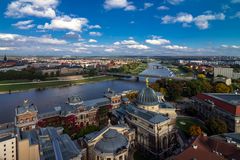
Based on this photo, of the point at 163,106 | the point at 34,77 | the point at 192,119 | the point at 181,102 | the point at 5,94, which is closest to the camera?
the point at 163,106

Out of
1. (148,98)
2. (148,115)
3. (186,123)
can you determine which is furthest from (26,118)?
(186,123)

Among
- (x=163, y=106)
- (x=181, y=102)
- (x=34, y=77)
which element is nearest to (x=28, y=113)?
(x=163, y=106)

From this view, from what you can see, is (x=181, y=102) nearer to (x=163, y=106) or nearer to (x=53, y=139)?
(x=163, y=106)

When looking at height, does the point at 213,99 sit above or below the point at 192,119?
above

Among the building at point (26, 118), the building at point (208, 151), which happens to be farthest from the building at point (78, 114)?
the building at point (208, 151)

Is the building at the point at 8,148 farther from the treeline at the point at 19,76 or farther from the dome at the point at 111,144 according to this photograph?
the treeline at the point at 19,76

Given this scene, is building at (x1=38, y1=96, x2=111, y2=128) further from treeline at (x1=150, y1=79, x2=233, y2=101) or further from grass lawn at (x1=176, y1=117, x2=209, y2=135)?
treeline at (x1=150, y1=79, x2=233, y2=101)
